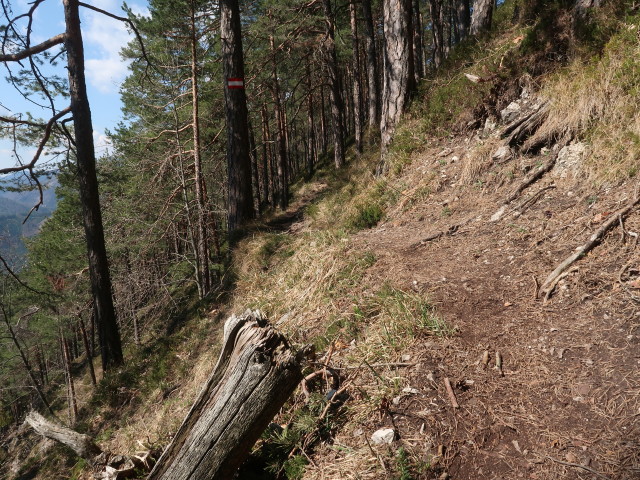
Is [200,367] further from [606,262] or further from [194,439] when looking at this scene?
[606,262]

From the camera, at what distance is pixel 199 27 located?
40.4 feet

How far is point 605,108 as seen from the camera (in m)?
4.15

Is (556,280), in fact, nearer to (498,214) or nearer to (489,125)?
(498,214)

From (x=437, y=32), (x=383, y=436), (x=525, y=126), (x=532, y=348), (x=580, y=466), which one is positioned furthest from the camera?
(x=437, y=32)

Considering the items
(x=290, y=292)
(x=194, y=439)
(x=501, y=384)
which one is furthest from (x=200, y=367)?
(x=501, y=384)

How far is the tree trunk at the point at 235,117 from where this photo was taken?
7770 mm

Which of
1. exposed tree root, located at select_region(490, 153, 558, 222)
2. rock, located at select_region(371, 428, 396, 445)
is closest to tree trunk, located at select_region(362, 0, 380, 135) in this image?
exposed tree root, located at select_region(490, 153, 558, 222)

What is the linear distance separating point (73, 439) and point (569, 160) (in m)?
5.41

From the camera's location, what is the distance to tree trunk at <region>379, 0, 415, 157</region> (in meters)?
7.05

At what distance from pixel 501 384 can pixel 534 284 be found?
3.56 ft

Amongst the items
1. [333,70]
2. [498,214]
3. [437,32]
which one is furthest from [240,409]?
[437,32]

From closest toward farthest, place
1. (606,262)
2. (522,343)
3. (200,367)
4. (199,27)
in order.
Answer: (522,343) < (606,262) < (200,367) < (199,27)

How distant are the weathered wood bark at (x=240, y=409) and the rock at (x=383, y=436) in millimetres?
560

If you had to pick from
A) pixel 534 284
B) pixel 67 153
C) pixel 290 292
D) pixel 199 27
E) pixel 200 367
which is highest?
pixel 199 27
